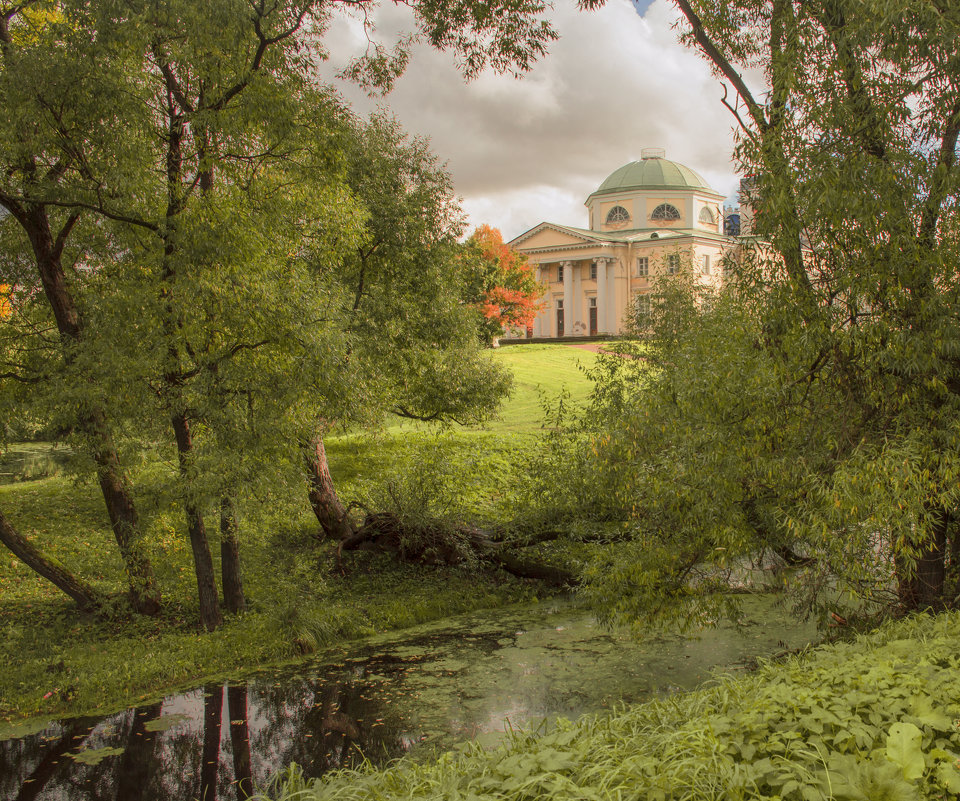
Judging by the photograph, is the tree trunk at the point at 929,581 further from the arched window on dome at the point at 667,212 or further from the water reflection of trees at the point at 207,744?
the arched window on dome at the point at 667,212

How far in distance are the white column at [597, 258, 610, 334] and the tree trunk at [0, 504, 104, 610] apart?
192 ft

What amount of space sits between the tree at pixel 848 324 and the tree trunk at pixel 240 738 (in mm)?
5277

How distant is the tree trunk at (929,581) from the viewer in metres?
8.30

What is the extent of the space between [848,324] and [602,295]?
62.2 m

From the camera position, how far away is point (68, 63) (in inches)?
382

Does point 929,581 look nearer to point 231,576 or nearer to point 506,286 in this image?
point 231,576

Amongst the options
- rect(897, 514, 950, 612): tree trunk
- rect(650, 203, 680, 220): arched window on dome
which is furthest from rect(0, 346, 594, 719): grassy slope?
rect(650, 203, 680, 220): arched window on dome

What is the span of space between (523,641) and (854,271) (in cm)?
695

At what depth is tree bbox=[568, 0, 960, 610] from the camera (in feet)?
24.3

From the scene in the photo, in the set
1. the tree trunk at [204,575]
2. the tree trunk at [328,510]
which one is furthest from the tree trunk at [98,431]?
the tree trunk at [328,510]

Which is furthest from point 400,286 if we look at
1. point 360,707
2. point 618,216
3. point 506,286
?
point 618,216

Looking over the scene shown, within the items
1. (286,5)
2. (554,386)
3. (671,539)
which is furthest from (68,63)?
(554,386)

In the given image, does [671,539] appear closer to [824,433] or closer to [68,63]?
[824,433]

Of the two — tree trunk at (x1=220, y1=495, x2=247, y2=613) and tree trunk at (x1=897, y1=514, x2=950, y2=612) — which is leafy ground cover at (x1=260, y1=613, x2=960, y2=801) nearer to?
tree trunk at (x1=897, y1=514, x2=950, y2=612)
